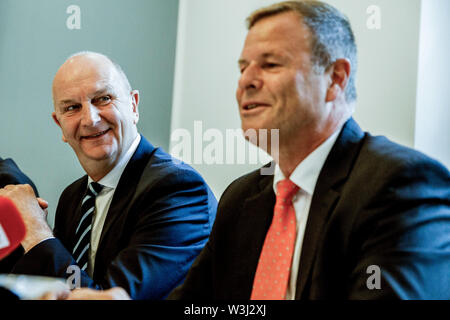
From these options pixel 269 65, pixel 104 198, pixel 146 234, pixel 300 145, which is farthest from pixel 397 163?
pixel 104 198

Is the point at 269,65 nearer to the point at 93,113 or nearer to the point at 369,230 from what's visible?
the point at 369,230

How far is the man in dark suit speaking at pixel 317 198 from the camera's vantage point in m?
0.96

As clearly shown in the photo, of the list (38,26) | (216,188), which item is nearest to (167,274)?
(216,188)

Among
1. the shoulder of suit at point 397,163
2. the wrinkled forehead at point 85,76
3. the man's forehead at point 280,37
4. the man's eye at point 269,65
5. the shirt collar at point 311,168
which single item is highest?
the man's forehead at point 280,37

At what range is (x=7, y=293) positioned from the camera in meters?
0.94

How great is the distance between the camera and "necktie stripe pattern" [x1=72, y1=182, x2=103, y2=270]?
1722mm

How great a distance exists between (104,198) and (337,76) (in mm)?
978

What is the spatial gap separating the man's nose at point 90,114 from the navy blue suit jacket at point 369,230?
86cm

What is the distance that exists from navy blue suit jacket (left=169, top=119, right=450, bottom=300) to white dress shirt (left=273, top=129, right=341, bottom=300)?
3 cm

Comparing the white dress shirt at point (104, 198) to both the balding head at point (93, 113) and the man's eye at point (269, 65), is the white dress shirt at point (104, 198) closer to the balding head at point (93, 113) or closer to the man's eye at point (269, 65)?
the balding head at point (93, 113)

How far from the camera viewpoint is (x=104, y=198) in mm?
1845

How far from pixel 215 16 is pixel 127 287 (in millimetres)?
1832

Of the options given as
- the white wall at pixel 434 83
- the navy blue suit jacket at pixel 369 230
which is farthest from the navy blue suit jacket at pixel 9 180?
the white wall at pixel 434 83
